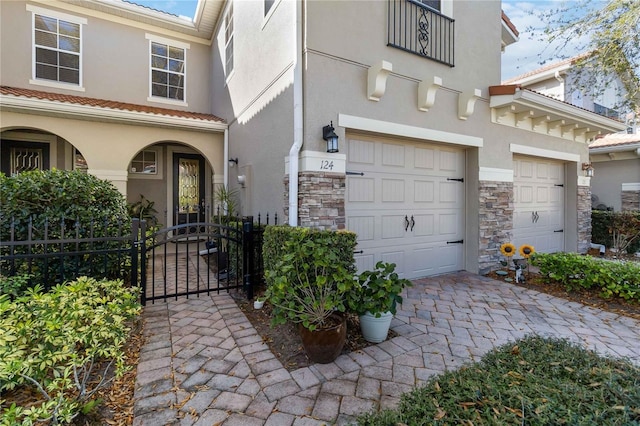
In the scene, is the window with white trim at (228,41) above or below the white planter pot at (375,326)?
above

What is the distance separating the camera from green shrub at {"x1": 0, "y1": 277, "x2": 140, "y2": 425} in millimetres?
1834

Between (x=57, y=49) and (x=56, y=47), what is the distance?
5cm

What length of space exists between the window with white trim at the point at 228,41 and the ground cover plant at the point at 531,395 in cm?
789

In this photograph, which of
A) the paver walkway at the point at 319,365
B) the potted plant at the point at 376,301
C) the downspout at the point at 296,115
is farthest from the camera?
the downspout at the point at 296,115

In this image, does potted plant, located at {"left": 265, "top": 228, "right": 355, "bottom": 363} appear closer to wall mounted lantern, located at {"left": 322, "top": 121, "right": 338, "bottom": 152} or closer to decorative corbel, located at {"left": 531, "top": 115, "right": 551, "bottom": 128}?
wall mounted lantern, located at {"left": 322, "top": 121, "right": 338, "bottom": 152}

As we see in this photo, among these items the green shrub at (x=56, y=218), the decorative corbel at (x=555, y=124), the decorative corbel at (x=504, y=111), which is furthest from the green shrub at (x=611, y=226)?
the green shrub at (x=56, y=218)

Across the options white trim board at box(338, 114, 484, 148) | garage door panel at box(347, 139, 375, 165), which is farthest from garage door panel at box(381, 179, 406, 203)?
white trim board at box(338, 114, 484, 148)

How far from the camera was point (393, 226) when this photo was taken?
5270 mm

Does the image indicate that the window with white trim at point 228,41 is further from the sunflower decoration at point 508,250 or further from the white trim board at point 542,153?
the sunflower decoration at point 508,250

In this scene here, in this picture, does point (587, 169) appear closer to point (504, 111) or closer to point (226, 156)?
point (504, 111)

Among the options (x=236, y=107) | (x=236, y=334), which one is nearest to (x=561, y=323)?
(x=236, y=334)

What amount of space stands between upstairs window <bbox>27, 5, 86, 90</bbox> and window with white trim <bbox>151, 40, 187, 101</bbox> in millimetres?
1651

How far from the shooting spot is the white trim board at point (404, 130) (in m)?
4.47

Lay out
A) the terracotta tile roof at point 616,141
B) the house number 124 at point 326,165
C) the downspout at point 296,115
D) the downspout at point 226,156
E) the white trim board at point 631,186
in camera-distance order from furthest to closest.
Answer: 1. the white trim board at point 631,186
2. the terracotta tile roof at point 616,141
3. the downspout at point 226,156
4. the house number 124 at point 326,165
5. the downspout at point 296,115
